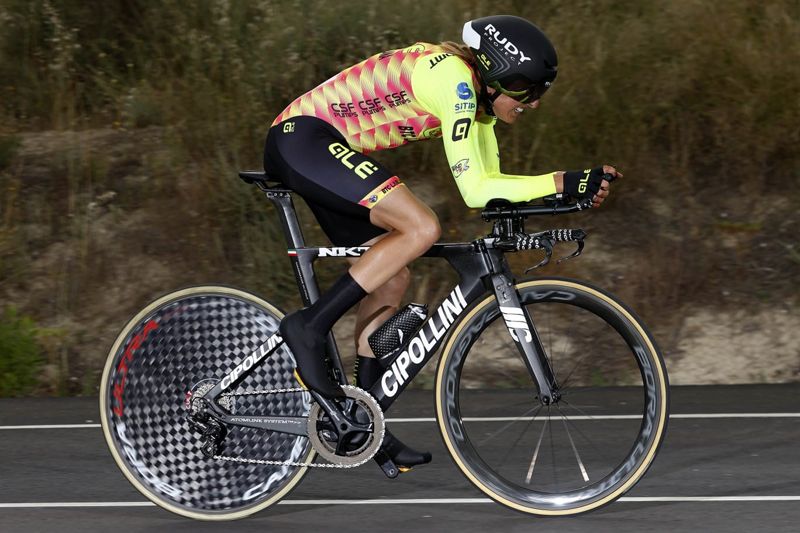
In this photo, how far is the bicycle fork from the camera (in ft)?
16.1

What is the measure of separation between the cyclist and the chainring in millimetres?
85

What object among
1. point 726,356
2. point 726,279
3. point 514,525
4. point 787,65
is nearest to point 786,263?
point 726,279

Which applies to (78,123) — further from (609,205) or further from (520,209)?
(520,209)

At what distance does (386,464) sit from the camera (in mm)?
5043

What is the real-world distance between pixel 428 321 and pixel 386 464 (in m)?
0.58

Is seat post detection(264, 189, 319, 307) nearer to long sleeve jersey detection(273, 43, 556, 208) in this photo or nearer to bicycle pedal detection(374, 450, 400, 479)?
long sleeve jersey detection(273, 43, 556, 208)

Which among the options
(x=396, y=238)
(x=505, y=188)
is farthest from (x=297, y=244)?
(x=505, y=188)

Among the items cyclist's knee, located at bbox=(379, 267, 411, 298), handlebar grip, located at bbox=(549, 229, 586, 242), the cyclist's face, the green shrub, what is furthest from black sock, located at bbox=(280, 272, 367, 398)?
the green shrub

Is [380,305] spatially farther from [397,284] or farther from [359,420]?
[359,420]

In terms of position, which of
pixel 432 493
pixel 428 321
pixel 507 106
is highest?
pixel 507 106

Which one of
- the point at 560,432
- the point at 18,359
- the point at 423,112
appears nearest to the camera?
the point at 423,112

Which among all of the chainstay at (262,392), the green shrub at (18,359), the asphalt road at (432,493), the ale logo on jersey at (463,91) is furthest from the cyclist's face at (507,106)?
the green shrub at (18,359)

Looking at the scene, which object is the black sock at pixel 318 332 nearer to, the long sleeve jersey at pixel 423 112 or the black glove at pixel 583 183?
the long sleeve jersey at pixel 423 112

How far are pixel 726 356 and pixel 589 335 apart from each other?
3.04 meters
